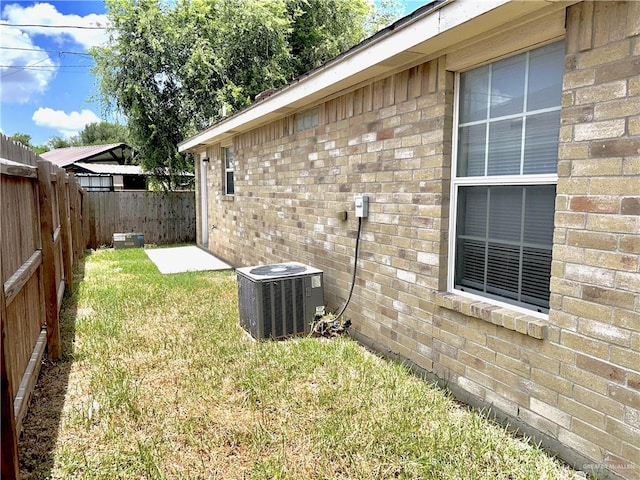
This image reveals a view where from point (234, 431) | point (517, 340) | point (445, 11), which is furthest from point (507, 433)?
point (445, 11)

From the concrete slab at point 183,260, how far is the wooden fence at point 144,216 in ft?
5.91

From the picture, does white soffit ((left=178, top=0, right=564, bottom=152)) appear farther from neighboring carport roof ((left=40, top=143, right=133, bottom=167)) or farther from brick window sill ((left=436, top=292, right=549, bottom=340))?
neighboring carport roof ((left=40, top=143, right=133, bottom=167))

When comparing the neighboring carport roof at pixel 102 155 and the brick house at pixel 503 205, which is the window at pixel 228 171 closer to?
the brick house at pixel 503 205

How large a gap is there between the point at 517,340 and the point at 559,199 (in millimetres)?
958

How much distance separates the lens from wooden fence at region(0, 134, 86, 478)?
2106 mm

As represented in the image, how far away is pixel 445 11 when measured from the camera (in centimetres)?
299

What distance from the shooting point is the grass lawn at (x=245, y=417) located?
2.62 meters

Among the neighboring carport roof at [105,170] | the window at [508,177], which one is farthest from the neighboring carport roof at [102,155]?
the window at [508,177]

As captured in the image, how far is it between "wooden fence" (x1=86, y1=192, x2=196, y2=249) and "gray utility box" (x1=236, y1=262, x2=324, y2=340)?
10.0 m

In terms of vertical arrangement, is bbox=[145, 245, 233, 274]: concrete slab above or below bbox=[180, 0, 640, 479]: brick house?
below

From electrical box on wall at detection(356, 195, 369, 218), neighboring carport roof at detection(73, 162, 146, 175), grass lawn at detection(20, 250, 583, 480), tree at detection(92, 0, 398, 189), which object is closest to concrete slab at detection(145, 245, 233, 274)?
tree at detection(92, 0, 398, 189)

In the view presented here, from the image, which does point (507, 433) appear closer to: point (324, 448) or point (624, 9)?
point (324, 448)

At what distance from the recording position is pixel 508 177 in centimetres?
315

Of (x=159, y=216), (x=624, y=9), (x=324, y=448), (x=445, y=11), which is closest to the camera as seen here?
(x=624, y=9)
